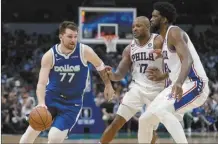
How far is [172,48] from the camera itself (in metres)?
5.56

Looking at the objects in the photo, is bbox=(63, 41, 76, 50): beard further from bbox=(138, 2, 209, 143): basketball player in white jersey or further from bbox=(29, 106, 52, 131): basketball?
bbox=(138, 2, 209, 143): basketball player in white jersey

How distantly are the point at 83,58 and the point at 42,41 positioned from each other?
15056mm

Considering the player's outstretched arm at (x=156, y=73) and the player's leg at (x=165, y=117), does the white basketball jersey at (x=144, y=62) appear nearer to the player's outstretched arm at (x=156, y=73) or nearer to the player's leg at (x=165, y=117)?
the player's outstretched arm at (x=156, y=73)

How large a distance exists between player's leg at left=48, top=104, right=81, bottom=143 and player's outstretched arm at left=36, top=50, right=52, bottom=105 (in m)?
0.33

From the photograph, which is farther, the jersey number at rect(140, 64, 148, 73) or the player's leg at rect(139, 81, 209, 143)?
the jersey number at rect(140, 64, 148, 73)

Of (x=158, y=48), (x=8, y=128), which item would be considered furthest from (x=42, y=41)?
(x=158, y=48)

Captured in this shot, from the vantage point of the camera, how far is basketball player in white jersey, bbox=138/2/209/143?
17.4 ft

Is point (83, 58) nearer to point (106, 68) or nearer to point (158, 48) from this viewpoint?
point (106, 68)

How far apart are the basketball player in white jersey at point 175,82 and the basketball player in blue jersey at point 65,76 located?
32.8 inches

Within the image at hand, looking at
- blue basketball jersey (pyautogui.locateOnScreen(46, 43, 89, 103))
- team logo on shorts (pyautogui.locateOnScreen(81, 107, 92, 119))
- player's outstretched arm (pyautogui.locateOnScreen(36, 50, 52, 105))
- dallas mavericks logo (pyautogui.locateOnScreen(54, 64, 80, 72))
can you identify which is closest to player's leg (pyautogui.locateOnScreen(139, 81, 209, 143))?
blue basketball jersey (pyautogui.locateOnScreen(46, 43, 89, 103))

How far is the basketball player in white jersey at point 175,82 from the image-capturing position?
531cm

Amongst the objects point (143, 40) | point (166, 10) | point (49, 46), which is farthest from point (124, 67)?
point (49, 46)

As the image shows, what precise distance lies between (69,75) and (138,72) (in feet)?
3.63

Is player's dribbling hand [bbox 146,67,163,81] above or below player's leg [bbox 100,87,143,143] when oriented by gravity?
above
